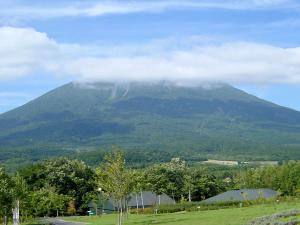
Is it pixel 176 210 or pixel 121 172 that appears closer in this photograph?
pixel 121 172

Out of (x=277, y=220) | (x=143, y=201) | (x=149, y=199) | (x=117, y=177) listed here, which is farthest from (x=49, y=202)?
(x=277, y=220)

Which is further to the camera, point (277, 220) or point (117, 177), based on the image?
point (117, 177)

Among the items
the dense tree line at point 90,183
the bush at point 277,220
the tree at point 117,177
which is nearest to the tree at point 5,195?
the dense tree line at point 90,183

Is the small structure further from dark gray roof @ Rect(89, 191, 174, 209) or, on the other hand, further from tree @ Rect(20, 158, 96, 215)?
tree @ Rect(20, 158, 96, 215)

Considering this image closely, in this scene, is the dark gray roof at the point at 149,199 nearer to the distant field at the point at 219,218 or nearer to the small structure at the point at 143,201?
the small structure at the point at 143,201

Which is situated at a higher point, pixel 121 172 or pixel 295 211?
pixel 121 172

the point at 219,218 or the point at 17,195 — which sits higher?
the point at 17,195

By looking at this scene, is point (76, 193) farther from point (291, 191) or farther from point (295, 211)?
point (295, 211)

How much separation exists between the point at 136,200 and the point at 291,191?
2287 cm

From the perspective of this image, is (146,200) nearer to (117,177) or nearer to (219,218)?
(117,177)

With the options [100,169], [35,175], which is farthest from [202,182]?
[100,169]

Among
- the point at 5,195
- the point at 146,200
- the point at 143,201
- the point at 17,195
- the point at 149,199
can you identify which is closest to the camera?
the point at 5,195

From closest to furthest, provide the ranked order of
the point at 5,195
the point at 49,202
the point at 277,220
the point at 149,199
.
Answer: the point at 277,220 < the point at 5,195 < the point at 49,202 < the point at 149,199

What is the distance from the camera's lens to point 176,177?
88.9 m
